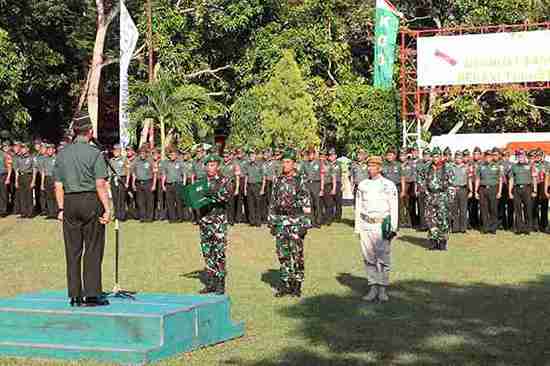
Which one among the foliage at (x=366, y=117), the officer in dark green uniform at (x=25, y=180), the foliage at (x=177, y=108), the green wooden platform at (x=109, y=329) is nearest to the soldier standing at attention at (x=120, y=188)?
the officer in dark green uniform at (x=25, y=180)

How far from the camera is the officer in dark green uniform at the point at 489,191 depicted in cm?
2348

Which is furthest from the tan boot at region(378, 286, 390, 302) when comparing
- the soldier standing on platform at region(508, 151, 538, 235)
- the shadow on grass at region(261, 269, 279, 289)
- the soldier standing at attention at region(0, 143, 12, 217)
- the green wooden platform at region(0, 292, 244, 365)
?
the soldier standing at attention at region(0, 143, 12, 217)

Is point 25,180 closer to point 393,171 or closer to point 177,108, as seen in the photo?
point 393,171

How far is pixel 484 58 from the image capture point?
32.9m

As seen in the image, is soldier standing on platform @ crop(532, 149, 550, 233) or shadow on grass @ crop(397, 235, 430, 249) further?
soldier standing on platform @ crop(532, 149, 550, 233)

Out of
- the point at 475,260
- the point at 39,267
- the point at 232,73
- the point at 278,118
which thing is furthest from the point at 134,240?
the point at 232,73

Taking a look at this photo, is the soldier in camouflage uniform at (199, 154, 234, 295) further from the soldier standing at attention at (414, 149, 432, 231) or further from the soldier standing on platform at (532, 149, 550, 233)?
the soldier standing on platform at (532, 149, 550, 233)

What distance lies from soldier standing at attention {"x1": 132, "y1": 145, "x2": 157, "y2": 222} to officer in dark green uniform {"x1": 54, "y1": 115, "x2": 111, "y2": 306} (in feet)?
53.2

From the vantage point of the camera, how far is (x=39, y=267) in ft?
57.1

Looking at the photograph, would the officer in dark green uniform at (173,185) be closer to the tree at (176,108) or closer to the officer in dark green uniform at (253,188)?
the officer in dark green uniform at (253,188)

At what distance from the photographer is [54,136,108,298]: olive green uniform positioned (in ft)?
33.2

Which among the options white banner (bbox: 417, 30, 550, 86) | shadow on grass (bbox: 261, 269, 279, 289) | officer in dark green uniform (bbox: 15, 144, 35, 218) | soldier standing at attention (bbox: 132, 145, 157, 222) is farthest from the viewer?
white banner (bbox: 417, 30, 550, 86)

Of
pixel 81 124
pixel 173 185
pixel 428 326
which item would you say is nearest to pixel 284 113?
pixel 173 185

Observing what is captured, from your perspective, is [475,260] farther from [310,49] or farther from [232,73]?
[232,73]
